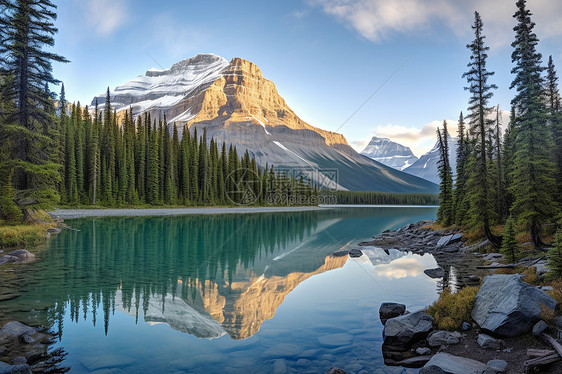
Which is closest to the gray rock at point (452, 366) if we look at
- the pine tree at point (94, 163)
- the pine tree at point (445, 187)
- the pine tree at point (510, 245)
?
the pine tree at point (510, 245)

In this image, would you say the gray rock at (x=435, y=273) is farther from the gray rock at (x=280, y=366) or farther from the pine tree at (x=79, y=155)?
the pine tree at (x=79, y=155)

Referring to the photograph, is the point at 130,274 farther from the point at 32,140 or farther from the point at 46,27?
the point at 46,27

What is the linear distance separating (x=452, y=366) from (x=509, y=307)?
2.91 metres

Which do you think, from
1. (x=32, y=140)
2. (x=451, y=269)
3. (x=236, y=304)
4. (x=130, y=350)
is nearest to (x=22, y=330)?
(x=130, y=350)

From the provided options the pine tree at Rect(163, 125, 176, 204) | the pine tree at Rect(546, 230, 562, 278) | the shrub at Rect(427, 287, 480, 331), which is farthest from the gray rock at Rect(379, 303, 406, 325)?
the pine tree at Rect(163, 125, 176, 204)

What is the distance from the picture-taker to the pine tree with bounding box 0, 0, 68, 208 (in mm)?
28219

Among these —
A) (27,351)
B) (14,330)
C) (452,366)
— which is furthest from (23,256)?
(452,366)

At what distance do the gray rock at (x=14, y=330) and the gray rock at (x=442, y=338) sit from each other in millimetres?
12009

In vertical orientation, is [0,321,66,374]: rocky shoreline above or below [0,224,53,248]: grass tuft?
below

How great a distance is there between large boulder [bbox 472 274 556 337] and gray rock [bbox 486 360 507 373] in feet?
4.98

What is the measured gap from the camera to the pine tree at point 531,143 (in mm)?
22469

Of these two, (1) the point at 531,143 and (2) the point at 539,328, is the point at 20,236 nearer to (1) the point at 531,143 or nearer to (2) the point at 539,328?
(2) the point at 539,328

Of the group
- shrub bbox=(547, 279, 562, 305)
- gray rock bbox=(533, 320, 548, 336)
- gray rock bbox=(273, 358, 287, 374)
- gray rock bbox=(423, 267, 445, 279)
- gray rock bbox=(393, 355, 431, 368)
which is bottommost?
gray rock bbox=(423, 267, 445, 279)

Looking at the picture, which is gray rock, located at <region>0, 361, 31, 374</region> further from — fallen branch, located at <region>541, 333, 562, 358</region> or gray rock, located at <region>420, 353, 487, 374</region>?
fallen branch, located at <region>541, 333, 562, 358</region>
